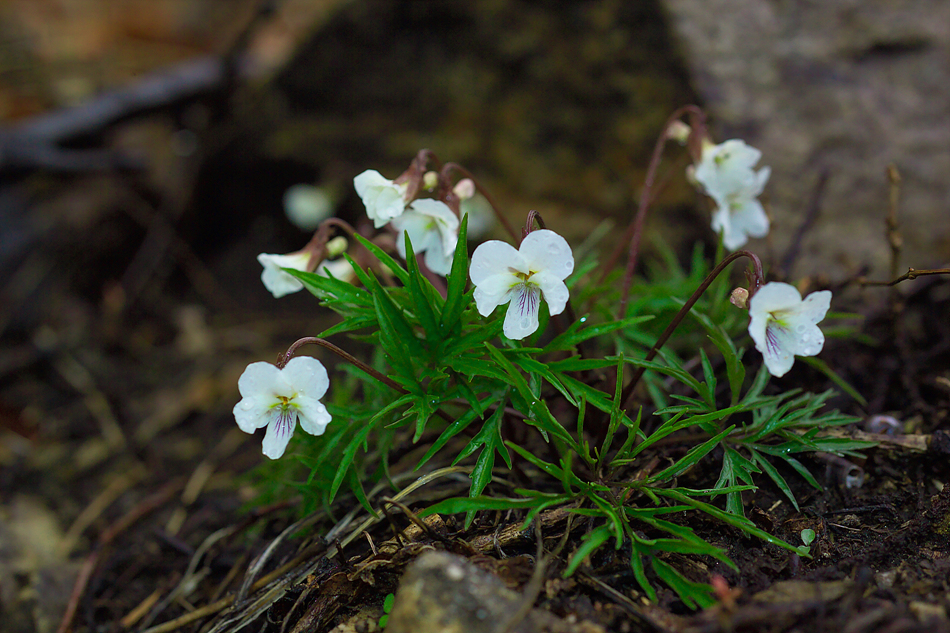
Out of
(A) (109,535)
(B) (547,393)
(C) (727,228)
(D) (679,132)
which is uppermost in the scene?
(D) (679,132)

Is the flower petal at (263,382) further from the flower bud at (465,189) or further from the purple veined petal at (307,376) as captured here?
the flower bud at (465,189)

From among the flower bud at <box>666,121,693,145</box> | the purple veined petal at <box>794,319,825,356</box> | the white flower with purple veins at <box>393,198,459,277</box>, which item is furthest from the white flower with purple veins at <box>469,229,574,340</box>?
the flower bud at <box>666,121,693,145</box>

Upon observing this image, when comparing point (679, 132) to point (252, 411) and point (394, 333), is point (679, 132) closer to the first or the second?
point (394, 333)

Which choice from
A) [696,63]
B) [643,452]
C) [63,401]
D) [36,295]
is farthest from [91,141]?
[643,452]

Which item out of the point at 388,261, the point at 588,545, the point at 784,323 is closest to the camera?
the point at 588,545

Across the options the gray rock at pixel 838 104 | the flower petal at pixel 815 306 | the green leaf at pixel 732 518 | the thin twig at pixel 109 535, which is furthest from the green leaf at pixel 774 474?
the thin twig at pixel 109 535

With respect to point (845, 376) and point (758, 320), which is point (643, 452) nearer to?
point (758, 320)

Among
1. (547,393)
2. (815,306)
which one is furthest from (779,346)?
(547,393)
